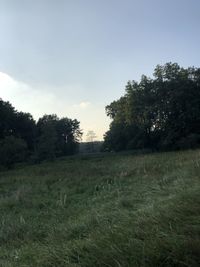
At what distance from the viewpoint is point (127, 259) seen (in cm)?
421

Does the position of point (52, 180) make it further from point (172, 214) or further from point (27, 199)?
point (172, 214)

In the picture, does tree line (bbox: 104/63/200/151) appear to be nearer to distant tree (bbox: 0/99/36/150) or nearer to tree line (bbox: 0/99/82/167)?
tree line (bbox: 0/99/82/167)

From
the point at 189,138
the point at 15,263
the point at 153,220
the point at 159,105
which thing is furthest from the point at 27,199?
the point at 159,105

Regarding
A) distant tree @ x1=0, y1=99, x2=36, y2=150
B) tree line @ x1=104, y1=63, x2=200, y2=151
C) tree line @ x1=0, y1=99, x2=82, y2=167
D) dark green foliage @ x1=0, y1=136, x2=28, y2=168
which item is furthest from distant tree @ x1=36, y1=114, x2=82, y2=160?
tree line @ x1=104, y1=63, x2=200, y2=151

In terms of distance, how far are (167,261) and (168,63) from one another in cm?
5994

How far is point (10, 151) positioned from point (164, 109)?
76.2 feet

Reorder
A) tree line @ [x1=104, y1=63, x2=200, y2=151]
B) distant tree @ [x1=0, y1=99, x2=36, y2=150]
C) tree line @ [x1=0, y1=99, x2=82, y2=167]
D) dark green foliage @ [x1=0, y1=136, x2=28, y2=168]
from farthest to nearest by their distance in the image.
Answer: distant tree @ [x1=0, y1=99, x2=36, y2=150] → tree line @ [x1=104, y1=63, x2=200, y2=151] → tree line @ [x1=0, y1=99, x2=82, y2=167] → dark green foliage @ [x1=0, y1=136, x2=28, y2=168]

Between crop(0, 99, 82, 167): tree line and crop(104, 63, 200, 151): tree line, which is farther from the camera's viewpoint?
crop(104, 63, 200, 151): tree line

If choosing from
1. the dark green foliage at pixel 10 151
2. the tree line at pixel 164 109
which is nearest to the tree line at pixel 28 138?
the dark green foliage at pixel 10 151

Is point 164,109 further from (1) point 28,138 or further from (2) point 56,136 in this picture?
(1) point 28,138

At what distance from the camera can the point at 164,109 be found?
58062mm

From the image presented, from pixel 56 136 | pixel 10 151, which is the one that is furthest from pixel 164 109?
pixel 10 151

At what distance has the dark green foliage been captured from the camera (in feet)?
155

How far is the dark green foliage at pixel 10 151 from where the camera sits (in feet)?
155
